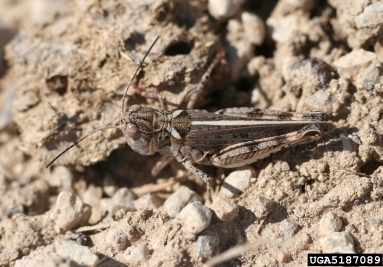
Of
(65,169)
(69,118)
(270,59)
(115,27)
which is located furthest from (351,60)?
(65,169)

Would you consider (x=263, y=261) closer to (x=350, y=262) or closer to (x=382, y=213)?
(x=350, y=262)

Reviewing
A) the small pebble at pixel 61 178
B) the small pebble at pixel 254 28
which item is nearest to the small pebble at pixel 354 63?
the small pebble at pixel 254 28

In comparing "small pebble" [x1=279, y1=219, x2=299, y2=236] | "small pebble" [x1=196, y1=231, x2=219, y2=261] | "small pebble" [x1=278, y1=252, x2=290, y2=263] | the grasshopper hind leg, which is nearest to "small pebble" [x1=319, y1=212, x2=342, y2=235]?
"small pebble" [x1=279, y1=219, x2=299, y2=236]

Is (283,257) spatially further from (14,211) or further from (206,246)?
(14,211)

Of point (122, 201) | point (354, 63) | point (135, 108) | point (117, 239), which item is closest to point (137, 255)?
point (117, 239)

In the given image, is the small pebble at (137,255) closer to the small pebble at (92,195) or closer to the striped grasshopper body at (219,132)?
the striped grasshopper body at (219,132)
